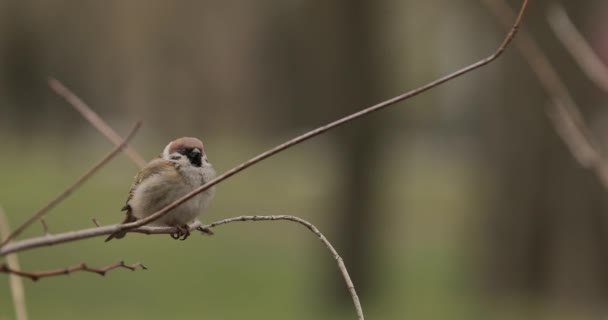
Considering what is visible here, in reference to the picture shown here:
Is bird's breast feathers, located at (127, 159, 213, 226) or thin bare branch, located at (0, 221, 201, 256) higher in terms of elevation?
thin bare branch, located at (0, 221, 201, 256)

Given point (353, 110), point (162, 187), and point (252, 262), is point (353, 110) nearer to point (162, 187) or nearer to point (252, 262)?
point (252, 262)

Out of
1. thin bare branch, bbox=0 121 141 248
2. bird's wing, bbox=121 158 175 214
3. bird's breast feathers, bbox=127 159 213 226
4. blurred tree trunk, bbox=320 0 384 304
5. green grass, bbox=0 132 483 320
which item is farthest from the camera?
blurred tree trunk, bbox=320 0 384 304

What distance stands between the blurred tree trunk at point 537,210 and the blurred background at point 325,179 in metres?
0.02

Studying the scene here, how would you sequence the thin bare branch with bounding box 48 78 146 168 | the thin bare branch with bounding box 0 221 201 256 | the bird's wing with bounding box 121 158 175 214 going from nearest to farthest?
the thin bare branch with bounding box 0 221 201 256, the thin bare branch with bounding box 48 78 146 168, the bird's wing with bounding box 121 158 175 214

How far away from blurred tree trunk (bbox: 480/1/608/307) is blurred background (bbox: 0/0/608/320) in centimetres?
2

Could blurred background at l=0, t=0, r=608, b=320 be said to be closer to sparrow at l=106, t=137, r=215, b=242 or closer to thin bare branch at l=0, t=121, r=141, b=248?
sparrow at l=106, t=137, r=215, b=242

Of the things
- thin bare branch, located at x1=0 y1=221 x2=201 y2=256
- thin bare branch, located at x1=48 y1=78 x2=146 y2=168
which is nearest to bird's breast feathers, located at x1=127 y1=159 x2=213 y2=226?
thin bare branch, located at x1=48 y1=78 x2=146 y2=168

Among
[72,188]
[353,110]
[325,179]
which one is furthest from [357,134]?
[72,188]

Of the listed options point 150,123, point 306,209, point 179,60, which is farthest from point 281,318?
point 150,123

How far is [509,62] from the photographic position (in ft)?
39.4

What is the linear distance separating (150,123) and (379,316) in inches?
642

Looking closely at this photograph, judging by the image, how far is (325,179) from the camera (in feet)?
73.0

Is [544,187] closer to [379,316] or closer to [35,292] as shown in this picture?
[379,316]

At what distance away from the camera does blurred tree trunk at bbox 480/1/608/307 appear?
11445mm
